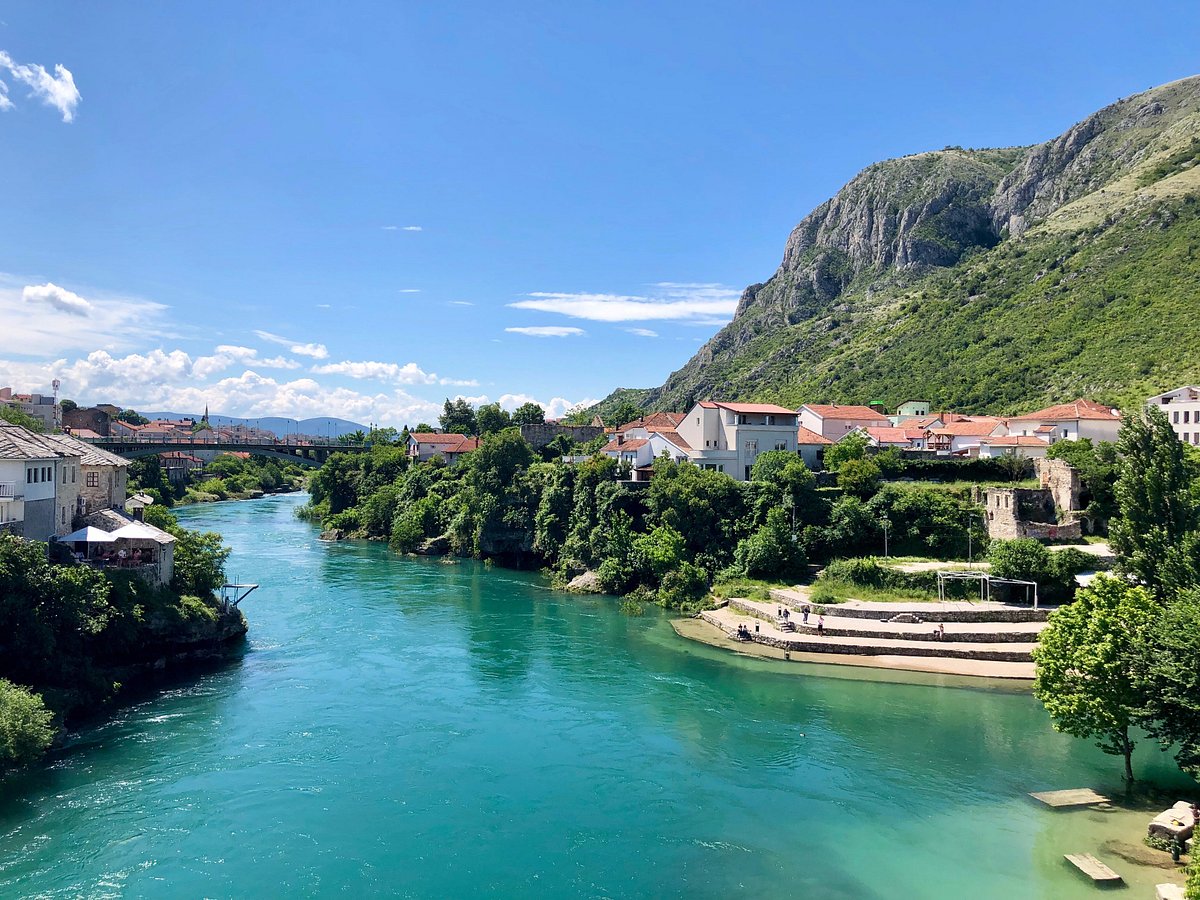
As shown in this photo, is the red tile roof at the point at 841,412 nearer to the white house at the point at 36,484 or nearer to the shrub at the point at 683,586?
the shrub at the point at 683,586

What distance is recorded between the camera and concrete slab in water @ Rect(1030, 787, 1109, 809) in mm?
18047

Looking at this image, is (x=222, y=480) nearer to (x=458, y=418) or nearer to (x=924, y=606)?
(x=458, y=418)

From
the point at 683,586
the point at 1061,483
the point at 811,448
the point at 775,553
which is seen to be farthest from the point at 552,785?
the point at 811,448

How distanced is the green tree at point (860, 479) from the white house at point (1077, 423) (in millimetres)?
14583

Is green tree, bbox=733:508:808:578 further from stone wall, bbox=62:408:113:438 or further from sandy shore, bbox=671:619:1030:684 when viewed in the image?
stone wall, bbox=62:408:113:438

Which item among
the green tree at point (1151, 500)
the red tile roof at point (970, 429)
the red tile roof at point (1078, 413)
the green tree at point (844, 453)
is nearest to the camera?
the green tree at point (1151, 500)

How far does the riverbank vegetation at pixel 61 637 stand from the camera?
19.1 m

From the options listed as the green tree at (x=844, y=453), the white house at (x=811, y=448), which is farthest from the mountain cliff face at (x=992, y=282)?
the green tree at (x=844, y=453)

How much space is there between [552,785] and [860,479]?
29892 millimetres

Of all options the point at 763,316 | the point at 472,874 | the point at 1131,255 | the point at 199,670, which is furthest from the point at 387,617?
the point at 763,316

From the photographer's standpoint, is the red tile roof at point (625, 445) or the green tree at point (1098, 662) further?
the red tile roof at point (625, 445)

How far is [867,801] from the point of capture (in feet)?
61.6

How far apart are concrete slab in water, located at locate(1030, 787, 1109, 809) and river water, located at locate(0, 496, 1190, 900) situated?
405 mm

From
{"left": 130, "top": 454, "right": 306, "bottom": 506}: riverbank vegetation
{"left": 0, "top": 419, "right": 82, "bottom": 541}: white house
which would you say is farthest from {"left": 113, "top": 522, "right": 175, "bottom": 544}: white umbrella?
{"left": 130, "top": 454, "right": 306, "bottom": 506}: riverbank vegetation
